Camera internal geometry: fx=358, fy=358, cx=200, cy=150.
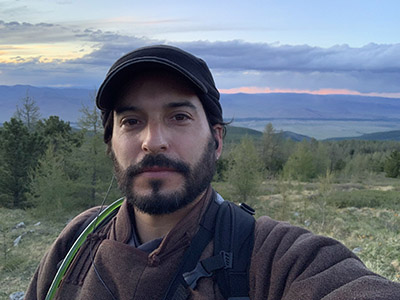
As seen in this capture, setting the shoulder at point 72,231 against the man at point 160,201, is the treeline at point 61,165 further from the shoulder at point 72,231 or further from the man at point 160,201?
the man at point 160,201

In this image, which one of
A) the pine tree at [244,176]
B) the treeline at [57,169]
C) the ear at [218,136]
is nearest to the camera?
the ear at [218,136]

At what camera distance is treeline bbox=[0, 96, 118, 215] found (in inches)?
774

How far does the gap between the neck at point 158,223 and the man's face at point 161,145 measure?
0.09 m

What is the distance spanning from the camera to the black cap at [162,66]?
1.69 metres

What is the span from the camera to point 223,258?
143cm

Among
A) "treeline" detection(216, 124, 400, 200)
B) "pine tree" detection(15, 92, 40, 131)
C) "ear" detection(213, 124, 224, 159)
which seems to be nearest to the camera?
"ear" detection(213, 124, 224, 159)

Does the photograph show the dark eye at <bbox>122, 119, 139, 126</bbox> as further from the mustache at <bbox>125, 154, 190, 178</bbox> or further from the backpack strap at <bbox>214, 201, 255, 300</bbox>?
the backpack strap at <bbox>214, 201, 255, 300</bbox>

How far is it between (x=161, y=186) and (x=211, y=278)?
510 mm

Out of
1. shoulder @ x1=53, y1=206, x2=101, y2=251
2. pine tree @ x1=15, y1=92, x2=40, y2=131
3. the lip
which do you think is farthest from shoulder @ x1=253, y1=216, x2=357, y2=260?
pine tree @ x1=15, y1=92, x2=40, y2=131

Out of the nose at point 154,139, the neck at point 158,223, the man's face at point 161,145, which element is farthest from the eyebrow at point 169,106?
the neck at point 158,223

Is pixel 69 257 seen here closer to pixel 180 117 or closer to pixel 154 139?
pixel 154 139

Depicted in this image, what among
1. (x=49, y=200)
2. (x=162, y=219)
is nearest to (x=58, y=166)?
(x=49, y=200)

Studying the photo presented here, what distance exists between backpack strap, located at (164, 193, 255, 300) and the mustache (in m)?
0.27

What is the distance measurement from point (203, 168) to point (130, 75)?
0.60 meters
